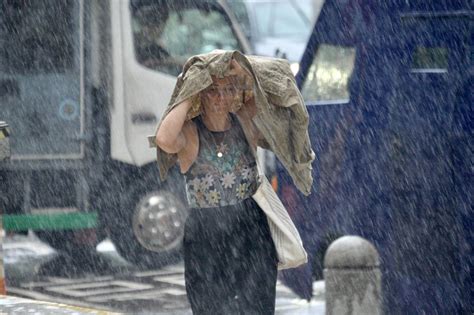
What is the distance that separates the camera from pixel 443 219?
25.8ft

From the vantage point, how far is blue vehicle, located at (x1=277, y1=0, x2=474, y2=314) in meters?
7.79

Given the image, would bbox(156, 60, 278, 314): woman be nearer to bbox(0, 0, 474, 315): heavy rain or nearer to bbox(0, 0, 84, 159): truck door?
bbox(0, 0, 474, 315): heavy rain

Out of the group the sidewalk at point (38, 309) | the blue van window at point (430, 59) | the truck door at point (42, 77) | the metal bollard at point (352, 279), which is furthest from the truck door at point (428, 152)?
the truck door at point (42, 77)

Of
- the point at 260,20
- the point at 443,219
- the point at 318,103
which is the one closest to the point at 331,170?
the point at 318,103

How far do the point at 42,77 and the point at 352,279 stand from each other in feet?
21.2

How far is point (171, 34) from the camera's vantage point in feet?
40.7

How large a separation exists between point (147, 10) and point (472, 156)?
5.40m

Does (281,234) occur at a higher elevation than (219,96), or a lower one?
lower

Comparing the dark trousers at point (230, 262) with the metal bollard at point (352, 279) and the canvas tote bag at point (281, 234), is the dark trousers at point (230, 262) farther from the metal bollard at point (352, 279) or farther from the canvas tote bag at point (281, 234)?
the metal bollard at point (352, 279)

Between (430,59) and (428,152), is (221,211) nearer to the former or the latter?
(428,152)

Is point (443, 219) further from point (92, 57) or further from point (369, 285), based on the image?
point (92, 57)

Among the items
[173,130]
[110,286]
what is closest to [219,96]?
[173,130]

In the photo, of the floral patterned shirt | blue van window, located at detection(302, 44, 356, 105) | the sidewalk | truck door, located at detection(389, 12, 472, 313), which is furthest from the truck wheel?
the sidewalk

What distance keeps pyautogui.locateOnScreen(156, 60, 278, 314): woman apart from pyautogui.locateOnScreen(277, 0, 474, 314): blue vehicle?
281cm
